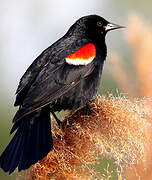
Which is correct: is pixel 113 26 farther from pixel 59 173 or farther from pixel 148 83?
pixel 59 173

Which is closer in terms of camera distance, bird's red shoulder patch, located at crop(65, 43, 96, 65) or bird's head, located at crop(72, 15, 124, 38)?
bird's red shoulder patch, located at crop(65, 43, 96, 65)

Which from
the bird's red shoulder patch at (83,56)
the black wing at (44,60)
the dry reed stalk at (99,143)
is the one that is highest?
the black wing at (44,60)

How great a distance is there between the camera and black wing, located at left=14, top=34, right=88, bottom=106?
2594 millimetres

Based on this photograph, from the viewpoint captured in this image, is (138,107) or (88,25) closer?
(138,107)

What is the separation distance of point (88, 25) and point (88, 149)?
1650 millimetres

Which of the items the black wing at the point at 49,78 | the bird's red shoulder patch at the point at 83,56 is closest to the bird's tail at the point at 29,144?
the black wing at the point at 49,78

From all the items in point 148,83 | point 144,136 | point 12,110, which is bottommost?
point 12,110

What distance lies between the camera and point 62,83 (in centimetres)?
269

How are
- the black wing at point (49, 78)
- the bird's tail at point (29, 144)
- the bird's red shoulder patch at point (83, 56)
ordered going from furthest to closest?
the bird's red shoulder patch at point (83, 56) < the black wing at point (49, 78) < the bird's tail at point (29, 144)

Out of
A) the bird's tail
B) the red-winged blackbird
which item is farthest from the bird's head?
the bird's tail

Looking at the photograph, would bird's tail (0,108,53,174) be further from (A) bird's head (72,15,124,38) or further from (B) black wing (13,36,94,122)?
(A) bird's head (72,15,124,38)

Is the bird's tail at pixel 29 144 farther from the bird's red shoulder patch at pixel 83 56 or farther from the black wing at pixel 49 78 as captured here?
the bird's red shoulder patch at pixel 83 56

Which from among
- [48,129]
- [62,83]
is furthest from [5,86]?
[48,129]

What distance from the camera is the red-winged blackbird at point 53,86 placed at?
220 centimetres
